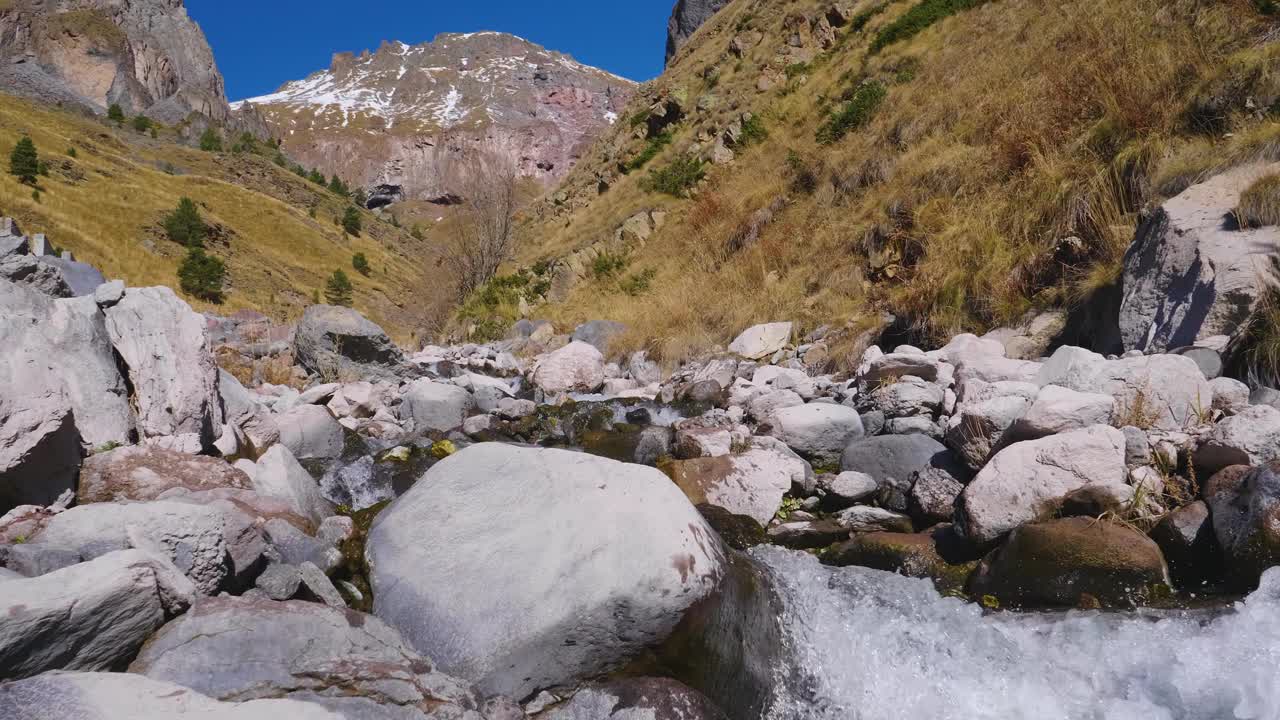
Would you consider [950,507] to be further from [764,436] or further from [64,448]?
[64,448]

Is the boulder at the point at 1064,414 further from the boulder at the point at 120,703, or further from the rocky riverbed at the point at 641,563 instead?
the boulder at the point at 120,703

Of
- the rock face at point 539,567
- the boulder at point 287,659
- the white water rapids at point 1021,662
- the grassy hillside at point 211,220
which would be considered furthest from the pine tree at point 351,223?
the white water rapids at point 1021,662

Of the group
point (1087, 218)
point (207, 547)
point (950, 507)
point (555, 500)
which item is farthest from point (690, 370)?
point (207, 547)

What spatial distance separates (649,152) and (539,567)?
18.0 m

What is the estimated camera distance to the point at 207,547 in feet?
7.55

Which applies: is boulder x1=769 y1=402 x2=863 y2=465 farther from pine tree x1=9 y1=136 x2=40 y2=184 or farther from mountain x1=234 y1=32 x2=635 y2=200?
mountain x1=234 y1=32 x2=635 y2=200

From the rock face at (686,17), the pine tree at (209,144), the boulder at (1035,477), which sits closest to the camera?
the boulder at (1035,477)

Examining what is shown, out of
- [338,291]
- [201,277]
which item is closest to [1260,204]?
[201,277]

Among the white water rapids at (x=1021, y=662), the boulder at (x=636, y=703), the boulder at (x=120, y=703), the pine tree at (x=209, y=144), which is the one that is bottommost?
the white water rapids at (x=1021, y=662)

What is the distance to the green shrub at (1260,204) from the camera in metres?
3.96

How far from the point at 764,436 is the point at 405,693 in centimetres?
316

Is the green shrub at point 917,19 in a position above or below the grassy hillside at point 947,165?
above

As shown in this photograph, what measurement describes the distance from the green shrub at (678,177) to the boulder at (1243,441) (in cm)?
1344

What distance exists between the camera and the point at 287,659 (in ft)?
6.43
